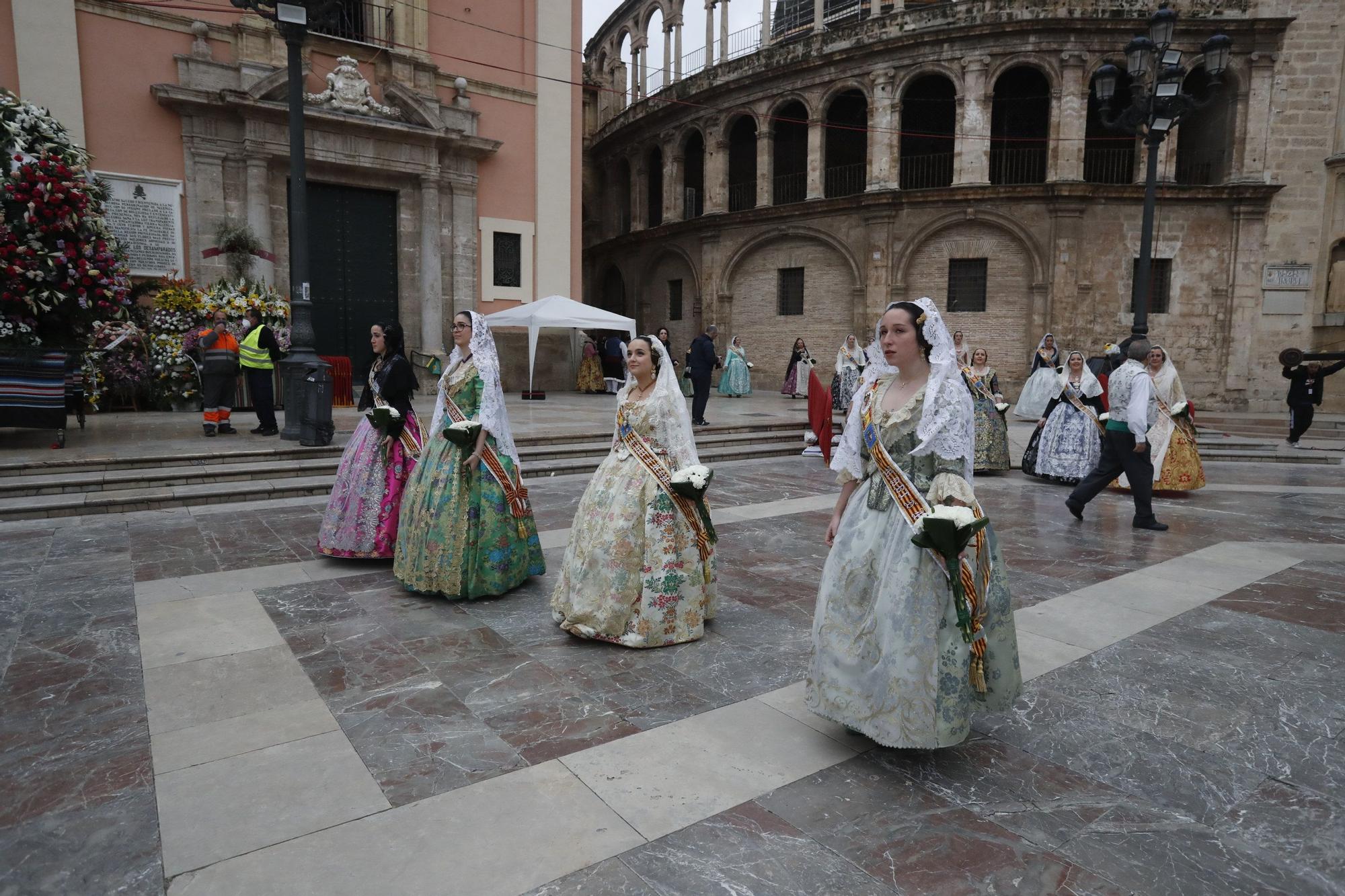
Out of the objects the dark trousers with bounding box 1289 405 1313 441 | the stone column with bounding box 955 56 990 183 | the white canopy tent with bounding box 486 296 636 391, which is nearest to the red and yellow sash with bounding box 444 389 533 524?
the white canopy tent with bounding box 486 296 636 391

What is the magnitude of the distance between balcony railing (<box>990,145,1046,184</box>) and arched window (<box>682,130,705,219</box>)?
353 inches

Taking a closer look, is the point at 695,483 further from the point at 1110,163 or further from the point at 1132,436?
the point at 1110,163

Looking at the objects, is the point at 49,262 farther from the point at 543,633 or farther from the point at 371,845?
the point at 371,845

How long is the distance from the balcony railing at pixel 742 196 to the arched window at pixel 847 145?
2.46 metres

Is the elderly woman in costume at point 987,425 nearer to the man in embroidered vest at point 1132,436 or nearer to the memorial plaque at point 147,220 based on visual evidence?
the man in embroidered vest at point 1132,436

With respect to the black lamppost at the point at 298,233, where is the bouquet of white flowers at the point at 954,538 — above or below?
below

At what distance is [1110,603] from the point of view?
534cm

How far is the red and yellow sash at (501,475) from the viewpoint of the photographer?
5207mm

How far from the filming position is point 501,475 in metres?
5.22

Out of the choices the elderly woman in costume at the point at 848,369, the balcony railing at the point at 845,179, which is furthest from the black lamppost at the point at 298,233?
the balcony railing at the point at 845,179

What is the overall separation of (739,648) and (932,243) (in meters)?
20.1

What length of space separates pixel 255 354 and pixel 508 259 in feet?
26.4

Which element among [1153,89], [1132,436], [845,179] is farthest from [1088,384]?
[845,179]

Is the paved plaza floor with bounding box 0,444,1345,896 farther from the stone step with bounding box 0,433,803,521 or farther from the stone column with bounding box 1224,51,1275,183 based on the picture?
the stone column with bounding box 1224,51,1275,183
